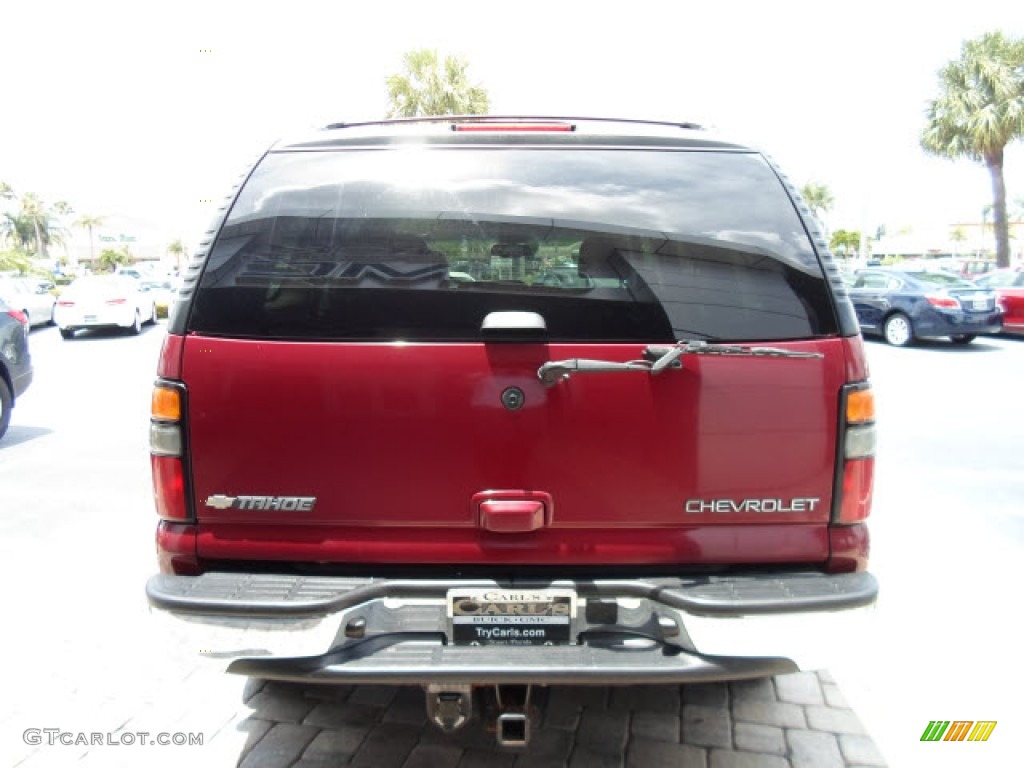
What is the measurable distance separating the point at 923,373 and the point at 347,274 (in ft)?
37.6

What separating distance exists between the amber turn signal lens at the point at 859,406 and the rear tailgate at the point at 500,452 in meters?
0.06

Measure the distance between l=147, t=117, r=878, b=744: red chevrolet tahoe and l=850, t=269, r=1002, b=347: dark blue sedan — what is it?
1387 centimetres

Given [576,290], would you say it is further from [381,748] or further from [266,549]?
[381,748]

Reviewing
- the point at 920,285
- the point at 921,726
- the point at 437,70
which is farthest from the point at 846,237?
the point at 921,726

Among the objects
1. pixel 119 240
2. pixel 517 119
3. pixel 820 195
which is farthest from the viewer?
pixel 119 240

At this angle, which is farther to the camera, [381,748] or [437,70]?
[437,70]

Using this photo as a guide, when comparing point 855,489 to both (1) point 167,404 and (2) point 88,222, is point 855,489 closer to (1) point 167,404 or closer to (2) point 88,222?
(1) point 167,404

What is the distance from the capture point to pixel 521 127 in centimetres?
259

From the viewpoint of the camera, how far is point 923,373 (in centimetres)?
1155

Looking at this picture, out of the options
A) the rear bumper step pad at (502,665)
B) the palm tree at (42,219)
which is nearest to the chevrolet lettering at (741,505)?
the rear bumper step pad at (502,665)

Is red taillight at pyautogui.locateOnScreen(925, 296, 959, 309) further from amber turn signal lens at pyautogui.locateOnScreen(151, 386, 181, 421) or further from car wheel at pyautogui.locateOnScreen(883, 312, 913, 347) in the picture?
amber turn signal lens at pyautogui.locateOnScreen(151, 386, 181, 421)

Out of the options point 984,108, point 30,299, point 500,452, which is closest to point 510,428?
point 500,452

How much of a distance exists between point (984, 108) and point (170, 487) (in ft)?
92.9

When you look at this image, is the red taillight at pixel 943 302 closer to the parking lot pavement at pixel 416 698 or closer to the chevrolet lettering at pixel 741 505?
the parking lot pavement at pixel 416 698
